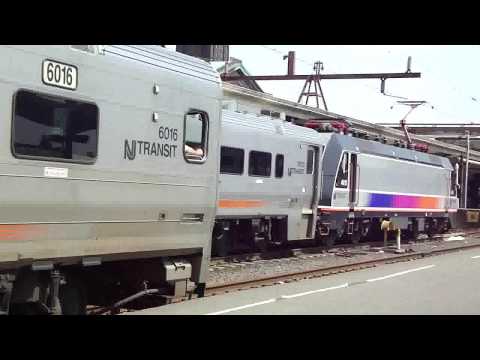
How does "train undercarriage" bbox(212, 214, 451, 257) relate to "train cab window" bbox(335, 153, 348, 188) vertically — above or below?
below

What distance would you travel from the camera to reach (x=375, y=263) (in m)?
16.1

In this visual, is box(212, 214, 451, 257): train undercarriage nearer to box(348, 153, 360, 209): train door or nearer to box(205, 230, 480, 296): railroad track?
box(348, 153, 360, 209): train door

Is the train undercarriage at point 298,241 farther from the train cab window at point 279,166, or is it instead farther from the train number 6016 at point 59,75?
the train number 6016 at point 59,75

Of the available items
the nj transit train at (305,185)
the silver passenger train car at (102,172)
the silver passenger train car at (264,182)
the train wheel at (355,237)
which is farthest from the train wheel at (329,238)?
the silver passenger train car at (102,172)

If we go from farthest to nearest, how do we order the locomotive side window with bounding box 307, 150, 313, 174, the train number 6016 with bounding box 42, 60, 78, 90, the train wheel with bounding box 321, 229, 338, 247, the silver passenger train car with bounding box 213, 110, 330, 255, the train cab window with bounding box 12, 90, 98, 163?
the train wheel with bounding box 321, 229, 338, 247 → the locomotive side window with bounding box 307, 150, 313, 174 → the silver passenger train car with bounding box 213, 110, 330, 255 → the train number 6016 with bounding box 42, 60, 78, 90 → the train cab window with bounding box 12, 90, 98, 163

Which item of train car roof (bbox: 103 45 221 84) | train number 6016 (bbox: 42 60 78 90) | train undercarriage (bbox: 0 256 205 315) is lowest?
train undercarriage (bbox: 0 256 205 315)

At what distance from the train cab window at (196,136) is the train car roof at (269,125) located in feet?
18.9

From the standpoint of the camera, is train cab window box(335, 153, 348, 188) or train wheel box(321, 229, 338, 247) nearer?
train cab window box(335, 153, 348, 188)

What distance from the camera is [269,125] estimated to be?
51.5 ft

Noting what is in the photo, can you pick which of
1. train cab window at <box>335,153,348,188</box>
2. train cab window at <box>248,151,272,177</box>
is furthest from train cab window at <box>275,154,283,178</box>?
train cab window at <box>335,153,348,188</box>

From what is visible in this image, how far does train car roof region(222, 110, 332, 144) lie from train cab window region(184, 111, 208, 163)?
576 cm

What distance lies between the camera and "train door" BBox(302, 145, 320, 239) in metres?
17.1

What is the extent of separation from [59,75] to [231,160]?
8.22 m

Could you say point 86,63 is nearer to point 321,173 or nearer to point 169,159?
point 169,159
